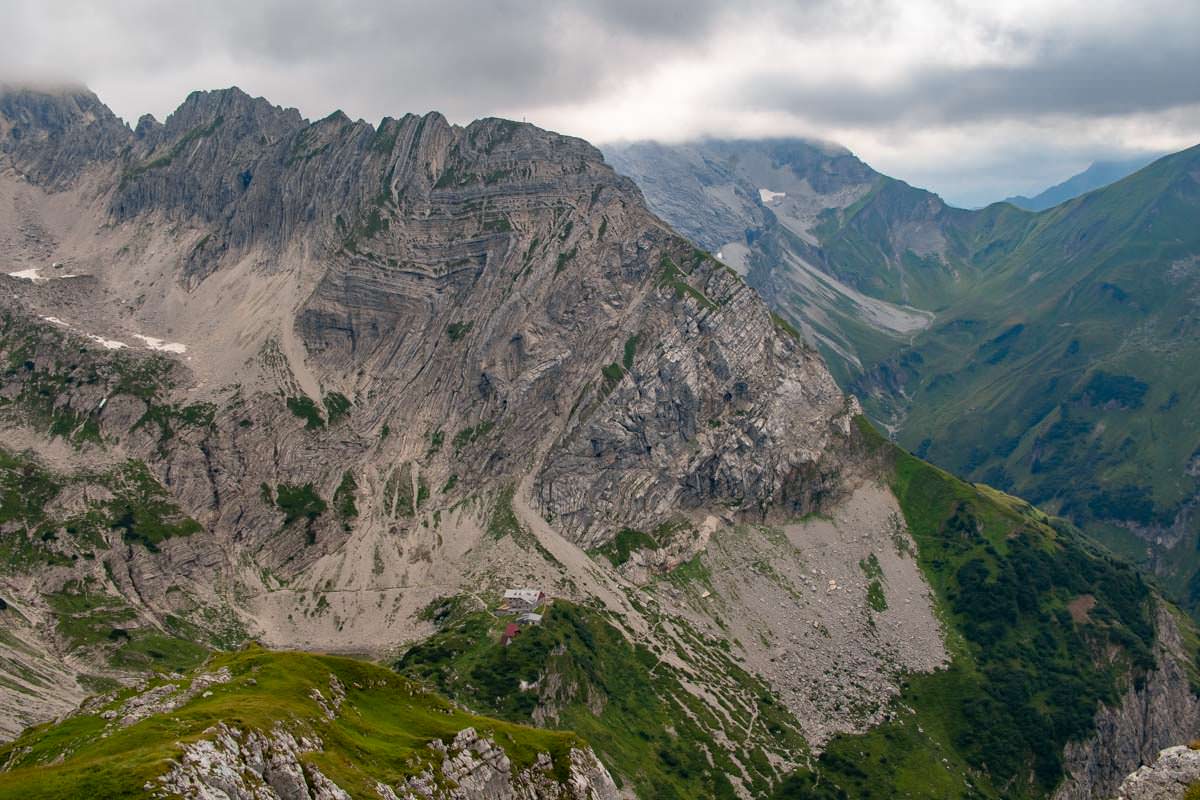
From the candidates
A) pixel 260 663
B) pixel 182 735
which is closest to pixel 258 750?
pixel 182 735

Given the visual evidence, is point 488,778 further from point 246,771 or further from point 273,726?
point 246,771

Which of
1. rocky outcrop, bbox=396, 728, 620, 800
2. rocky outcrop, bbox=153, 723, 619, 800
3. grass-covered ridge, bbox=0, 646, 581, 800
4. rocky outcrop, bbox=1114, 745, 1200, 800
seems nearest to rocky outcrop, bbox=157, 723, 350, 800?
rocky outcrop, bbox=153, 723, 619, 800

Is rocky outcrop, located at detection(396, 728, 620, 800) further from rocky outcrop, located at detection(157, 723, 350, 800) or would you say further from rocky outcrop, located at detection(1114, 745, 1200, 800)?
rocky outcrop, located at detection(1114, 745, 1200, 800)

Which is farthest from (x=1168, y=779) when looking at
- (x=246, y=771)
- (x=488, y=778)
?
(x=246, y=771)

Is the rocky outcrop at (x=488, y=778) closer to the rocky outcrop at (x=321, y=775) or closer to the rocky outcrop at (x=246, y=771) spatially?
the rocky outcrop at (x=321, y=775)

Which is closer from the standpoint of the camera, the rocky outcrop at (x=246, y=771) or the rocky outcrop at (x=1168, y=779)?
the rocky outcrop at (x=1168, y=779)

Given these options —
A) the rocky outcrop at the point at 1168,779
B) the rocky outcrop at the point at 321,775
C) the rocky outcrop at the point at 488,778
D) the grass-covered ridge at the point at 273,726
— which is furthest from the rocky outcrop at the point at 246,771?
the rocky outcrop at the point at 1168,779
